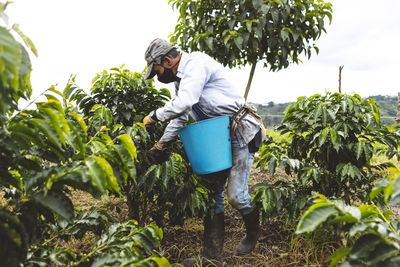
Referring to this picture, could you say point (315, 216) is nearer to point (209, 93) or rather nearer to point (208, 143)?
point (208, 143)

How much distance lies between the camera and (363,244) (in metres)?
0.85

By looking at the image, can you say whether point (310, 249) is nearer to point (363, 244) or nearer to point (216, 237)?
point (216, 237)

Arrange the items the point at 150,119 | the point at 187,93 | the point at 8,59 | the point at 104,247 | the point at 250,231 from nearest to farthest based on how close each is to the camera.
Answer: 1. the point at 8,59
2. the point at 104,247
3. the point at 187,93
4. the point at 150,119
5. the point at 250,231

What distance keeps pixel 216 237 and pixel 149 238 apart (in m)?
0.93

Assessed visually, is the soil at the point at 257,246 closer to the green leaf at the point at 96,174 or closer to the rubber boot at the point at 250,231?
the rubber boot at the point at 250,231

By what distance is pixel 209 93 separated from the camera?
6.35 ft

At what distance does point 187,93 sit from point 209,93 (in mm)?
216

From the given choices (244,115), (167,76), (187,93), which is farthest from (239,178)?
(167,76)

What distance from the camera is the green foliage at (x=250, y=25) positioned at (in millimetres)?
2592

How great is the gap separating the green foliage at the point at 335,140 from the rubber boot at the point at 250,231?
1.25 feet

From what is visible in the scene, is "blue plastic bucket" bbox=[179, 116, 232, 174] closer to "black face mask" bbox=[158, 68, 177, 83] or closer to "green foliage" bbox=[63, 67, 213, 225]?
"green foliage" bbox=[63, 67, 213, 225]

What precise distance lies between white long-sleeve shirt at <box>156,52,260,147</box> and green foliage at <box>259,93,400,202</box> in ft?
1.00

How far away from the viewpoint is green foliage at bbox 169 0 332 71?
102 inches

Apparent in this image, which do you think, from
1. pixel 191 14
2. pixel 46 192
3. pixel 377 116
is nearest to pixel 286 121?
pixel 377 116
